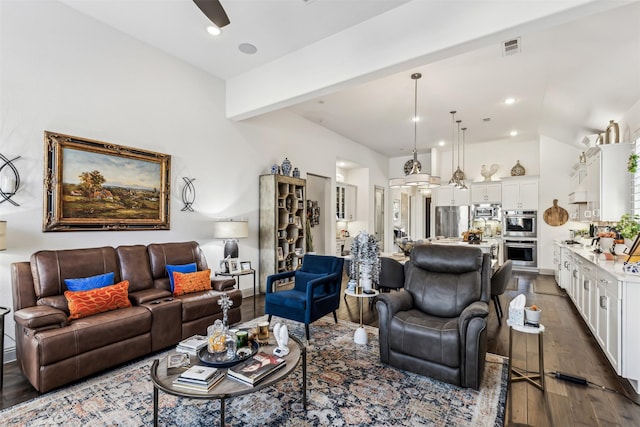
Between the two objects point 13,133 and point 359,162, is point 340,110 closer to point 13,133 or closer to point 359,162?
point 359,162

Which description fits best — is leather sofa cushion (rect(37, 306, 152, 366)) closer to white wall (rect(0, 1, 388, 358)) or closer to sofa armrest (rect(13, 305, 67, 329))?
sofa armrest (rect(13, 305, 67, 329))

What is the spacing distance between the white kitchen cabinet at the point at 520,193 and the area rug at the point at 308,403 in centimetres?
596

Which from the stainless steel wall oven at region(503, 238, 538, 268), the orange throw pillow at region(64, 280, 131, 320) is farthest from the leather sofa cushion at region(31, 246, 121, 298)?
the stainless steel wall oven at region(503, 238, 538, 268)

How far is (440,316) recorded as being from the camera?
2.91 m

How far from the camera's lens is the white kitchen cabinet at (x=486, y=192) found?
789cm

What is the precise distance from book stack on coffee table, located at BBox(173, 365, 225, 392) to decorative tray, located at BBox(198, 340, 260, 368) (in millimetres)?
94

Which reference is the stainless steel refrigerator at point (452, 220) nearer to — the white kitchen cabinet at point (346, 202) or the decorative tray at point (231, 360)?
the white kitchen cabinet at point (346, 202)

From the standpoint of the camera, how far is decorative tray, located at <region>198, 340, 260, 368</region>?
1.93 meters

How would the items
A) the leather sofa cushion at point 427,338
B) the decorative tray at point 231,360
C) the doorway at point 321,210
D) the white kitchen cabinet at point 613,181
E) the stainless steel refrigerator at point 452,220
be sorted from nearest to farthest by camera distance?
1. the decorative tray at point 231,360
2. the leather sofa cushion at point 427,338
3. the white kitchen cabinet at point 613,181
4. the doorway at point 321,210
5. the stainless steel refrigerator at point 452,220

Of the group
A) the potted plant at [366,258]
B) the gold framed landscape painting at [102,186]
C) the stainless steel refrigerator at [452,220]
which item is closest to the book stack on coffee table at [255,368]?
the potted plant at [366,258]

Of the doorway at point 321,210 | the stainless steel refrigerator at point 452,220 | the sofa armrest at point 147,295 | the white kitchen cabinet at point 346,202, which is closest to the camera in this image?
the sofa armrest at point 147,295

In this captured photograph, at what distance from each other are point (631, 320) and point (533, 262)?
574 cm

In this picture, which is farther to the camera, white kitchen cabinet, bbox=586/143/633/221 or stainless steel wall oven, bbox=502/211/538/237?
stainless steel wall oven, bbox=502/211/538/237

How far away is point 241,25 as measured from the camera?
3.52 meters
